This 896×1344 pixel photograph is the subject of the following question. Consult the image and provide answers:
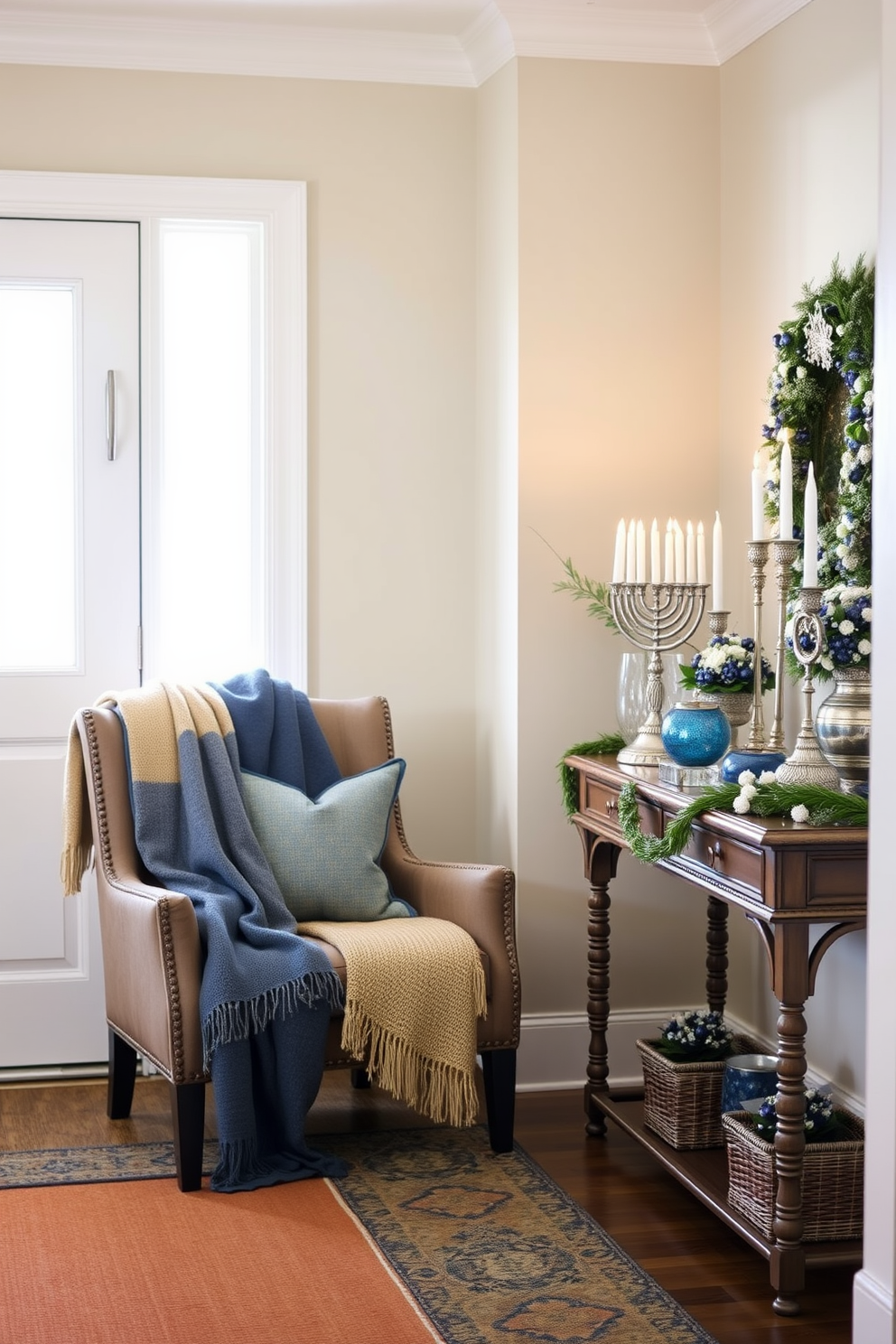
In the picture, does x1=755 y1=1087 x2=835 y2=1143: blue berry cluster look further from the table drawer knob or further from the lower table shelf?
the table drawer knob

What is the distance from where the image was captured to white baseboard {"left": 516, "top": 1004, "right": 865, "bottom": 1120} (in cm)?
381

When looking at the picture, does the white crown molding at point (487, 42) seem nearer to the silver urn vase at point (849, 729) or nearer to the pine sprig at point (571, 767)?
the pine sprig at point (571, 767)

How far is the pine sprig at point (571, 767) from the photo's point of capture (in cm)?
356

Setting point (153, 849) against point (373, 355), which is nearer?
point (153, 849)

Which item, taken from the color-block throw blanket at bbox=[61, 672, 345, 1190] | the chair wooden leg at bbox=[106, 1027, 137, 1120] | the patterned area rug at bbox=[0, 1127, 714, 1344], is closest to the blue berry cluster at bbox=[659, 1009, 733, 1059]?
the patterned area rug at bbox=[0, 1127, 714, 1344]

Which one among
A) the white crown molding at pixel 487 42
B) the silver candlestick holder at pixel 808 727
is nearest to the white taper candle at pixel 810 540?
the silver candlestick holder at pixel 808 727

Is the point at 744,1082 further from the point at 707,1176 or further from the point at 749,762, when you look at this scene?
the point at 749,762

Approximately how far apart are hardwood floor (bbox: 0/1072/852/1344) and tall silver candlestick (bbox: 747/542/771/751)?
3.17ft

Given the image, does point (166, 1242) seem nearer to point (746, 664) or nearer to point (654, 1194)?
point (654, 1194)

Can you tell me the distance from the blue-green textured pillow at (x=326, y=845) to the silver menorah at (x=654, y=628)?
63 cm

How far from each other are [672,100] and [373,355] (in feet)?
3.32

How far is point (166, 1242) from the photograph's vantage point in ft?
9.19

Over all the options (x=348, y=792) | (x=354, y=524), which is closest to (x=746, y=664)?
(x=348, y=792)

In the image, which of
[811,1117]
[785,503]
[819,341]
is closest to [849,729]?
[785,503]
